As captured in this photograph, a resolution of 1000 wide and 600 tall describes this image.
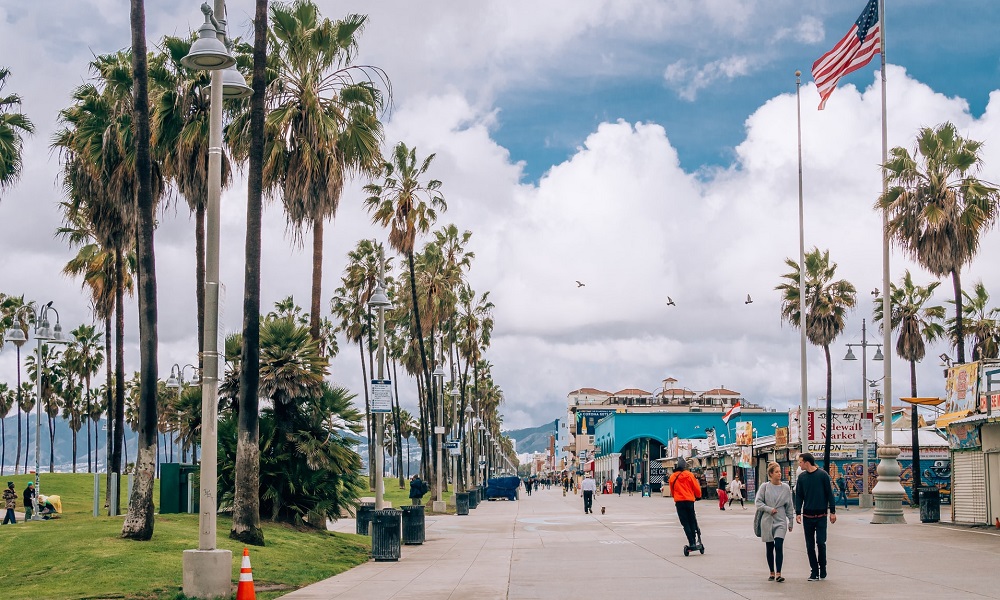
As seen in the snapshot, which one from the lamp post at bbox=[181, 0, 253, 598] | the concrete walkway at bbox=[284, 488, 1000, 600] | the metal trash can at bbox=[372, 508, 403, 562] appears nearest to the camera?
the lamp post at bbox=[181, 0, 253, 598]

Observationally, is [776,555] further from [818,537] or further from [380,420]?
[380,420]

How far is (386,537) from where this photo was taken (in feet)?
64.1

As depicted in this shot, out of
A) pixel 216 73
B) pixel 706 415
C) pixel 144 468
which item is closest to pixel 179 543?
pixel 144 468

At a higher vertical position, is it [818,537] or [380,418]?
[380,418]

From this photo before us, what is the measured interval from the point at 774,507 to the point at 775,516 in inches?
5.7

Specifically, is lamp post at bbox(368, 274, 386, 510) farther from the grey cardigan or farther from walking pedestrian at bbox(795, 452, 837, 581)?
walking pedestrian at bbox(795, 452, 837, 581)

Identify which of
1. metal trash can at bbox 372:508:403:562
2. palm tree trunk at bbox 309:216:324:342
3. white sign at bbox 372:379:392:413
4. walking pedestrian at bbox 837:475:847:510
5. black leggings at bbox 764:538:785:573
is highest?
palm tree trunk at bbox 309:216:324:342

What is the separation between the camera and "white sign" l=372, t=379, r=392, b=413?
22.7 meters

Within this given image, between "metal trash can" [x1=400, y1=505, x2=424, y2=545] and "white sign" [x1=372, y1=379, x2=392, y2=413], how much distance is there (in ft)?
9.65

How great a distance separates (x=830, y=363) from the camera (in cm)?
5416

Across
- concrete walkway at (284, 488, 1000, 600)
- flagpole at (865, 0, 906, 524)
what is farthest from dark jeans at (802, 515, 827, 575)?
flagpole at (865, 0, 906, 524)

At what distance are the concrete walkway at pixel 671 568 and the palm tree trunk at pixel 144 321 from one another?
146 inches

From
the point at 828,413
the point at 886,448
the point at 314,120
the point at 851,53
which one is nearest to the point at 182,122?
the point at 314,120

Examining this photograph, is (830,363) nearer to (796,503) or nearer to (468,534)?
(468,534)
